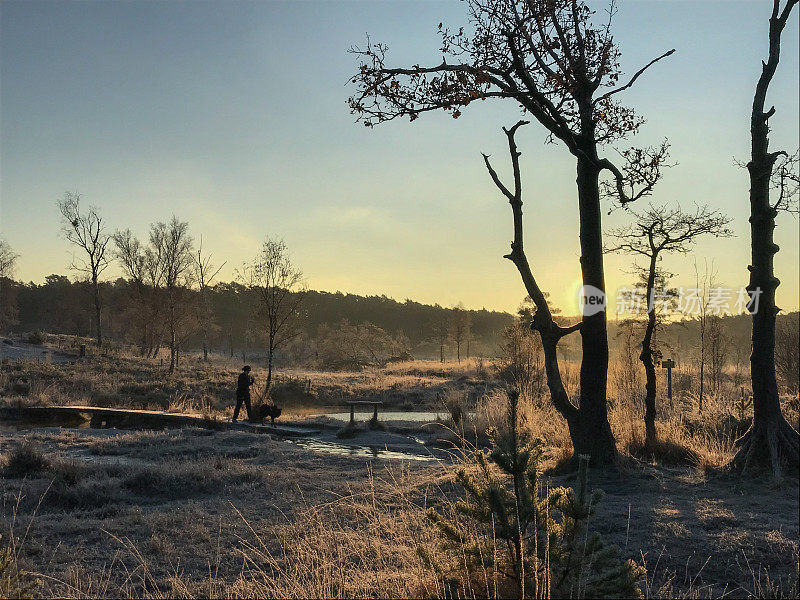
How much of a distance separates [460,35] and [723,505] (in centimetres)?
656

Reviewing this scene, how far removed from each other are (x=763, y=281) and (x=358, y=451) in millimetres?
7904

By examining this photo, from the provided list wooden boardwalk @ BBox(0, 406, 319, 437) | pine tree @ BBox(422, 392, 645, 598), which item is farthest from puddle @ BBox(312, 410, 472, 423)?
pine tree @ BBox(422, 392, 645, 598)

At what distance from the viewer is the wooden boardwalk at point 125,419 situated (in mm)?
15367

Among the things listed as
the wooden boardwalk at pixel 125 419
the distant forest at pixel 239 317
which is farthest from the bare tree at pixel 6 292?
the wooden boardwalk at pixel 125 419

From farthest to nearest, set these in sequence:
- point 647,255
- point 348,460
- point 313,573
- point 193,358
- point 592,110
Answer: point 193,358 → point 647,255 → point 348,460 → point 592,110 → point 313,573

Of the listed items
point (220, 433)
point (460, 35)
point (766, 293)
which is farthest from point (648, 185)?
point (220, 433)

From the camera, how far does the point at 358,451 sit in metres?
12.7

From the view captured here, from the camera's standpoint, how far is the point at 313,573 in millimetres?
4141

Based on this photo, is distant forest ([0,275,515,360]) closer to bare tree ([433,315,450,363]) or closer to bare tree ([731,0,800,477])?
bare tree ([433,315,450,363])

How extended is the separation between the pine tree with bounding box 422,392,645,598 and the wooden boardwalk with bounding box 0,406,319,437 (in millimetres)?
12336

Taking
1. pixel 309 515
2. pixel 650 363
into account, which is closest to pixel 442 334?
pixel 650 363

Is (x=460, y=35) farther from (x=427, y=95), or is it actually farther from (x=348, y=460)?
(x=348, y=460)

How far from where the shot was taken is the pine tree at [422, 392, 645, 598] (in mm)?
3139

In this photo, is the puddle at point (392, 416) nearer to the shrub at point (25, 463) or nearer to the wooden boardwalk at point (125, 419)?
the wooden boardwalk at point (125, 419)
